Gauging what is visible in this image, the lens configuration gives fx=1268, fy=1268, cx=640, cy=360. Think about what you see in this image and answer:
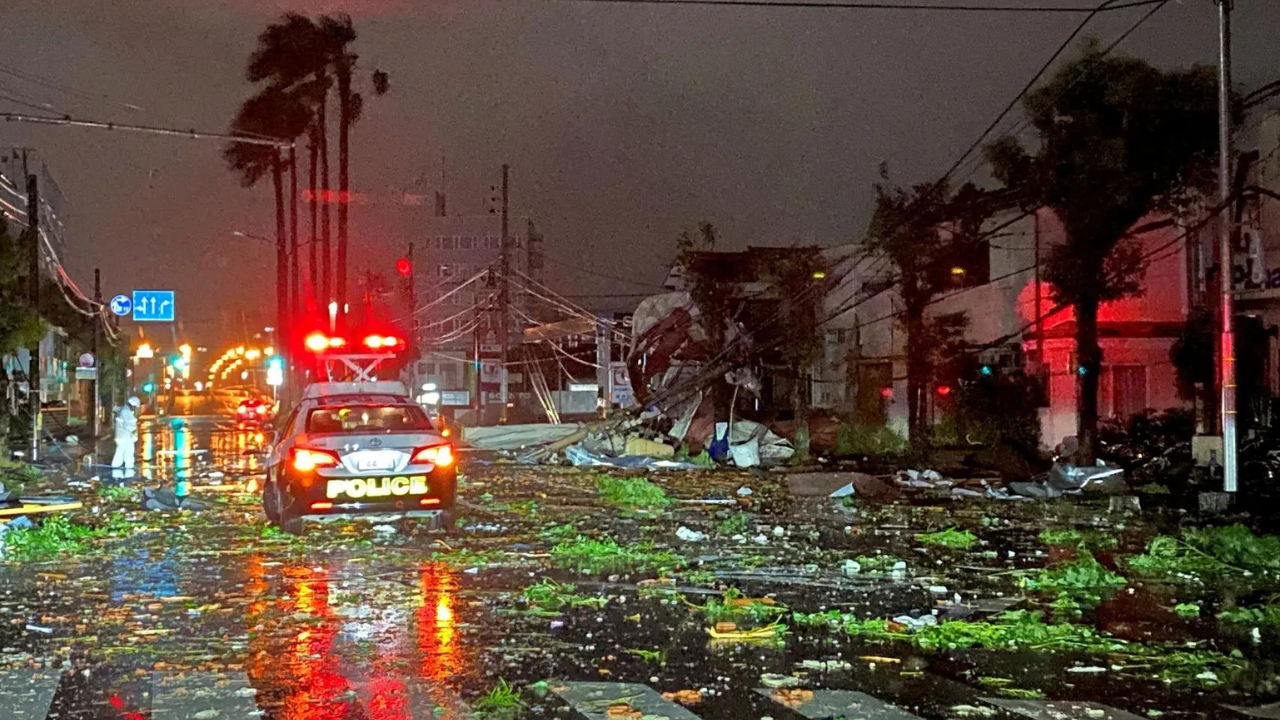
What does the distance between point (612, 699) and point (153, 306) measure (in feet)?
131

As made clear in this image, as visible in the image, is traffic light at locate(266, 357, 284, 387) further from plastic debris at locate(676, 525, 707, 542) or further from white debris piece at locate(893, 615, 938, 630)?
white debris piece at locate(893, 615, 938, 630)

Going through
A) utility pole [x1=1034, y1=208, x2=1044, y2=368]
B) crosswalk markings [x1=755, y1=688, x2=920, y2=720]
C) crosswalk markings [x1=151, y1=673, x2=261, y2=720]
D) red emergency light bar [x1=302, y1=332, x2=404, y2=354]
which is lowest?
crosswalk markings [x1=755, y1=688, x2=920, y2=720]

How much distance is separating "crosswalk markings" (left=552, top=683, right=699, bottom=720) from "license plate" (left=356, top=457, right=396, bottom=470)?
6.76 m

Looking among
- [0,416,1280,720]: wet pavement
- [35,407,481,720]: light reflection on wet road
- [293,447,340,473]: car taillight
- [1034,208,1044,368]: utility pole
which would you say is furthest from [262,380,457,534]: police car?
[1034,208,1044,368]: utility pole

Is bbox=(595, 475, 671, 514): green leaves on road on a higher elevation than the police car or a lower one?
lower

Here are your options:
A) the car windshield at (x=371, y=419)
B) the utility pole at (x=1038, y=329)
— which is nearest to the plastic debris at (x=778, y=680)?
the car windshield at (x=371, y=419)

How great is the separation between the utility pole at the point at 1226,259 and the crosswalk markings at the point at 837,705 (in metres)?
12.5

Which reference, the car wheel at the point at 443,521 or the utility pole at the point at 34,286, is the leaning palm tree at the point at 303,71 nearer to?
the utility pole at the point at 34,286

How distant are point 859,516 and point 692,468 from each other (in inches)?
403

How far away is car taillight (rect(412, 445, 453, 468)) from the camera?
13.8 m

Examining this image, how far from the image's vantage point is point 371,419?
51.6ft

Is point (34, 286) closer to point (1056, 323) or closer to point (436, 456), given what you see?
point (436, 456)

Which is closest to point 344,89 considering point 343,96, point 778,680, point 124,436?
point 343,96

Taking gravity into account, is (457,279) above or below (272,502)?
above
